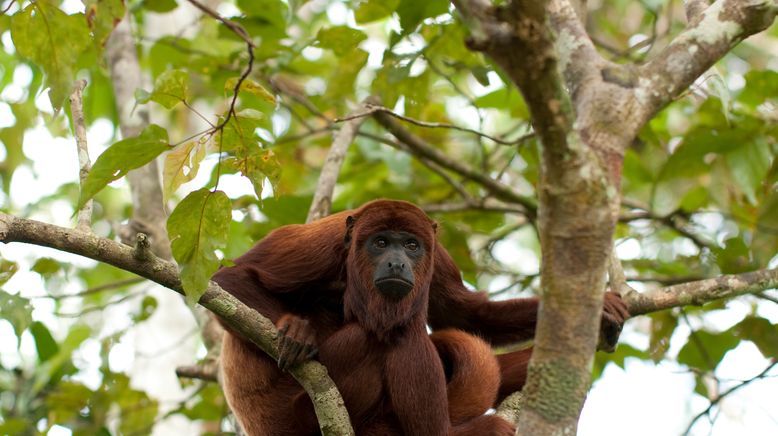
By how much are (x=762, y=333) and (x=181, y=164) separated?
11.7 ft

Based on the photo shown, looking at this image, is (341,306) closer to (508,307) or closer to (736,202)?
(508,307)

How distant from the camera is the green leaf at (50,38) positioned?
3105 millimetres

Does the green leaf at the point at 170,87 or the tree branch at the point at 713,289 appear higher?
the green leaf at the point at 170,87

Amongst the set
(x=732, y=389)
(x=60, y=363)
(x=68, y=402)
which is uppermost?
(x=60, y=363)

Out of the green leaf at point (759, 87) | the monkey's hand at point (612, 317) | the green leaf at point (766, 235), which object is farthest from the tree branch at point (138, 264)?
the green leaf at point (759, 87)

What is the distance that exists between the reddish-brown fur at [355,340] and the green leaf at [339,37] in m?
1.27

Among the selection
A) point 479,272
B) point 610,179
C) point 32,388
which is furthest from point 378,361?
point 32,388

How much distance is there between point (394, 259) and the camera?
13.9ft

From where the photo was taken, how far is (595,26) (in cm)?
922

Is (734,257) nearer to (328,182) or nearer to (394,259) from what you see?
(394,259)

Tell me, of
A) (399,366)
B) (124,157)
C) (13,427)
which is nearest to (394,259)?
(399,366)

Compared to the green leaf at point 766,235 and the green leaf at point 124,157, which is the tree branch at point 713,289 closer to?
the green leaf at point 766,235

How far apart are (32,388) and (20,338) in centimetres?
236

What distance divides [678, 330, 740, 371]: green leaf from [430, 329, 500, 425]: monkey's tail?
1652 millimetres
